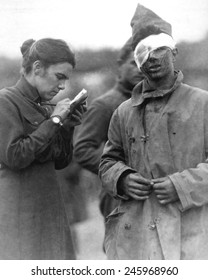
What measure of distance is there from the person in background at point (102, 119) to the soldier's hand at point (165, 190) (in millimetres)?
1249

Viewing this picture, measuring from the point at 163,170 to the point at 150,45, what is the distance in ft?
2.33

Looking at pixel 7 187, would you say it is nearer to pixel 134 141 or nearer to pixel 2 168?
pixel 2 168

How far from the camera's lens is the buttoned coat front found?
3.36 meters

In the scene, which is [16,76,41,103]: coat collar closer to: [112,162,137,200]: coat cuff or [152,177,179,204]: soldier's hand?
[112,162,137,200]: coat cuff

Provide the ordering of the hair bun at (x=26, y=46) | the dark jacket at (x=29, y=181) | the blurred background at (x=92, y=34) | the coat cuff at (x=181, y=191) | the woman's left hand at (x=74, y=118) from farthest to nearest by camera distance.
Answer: the blurred background at (x=92, y=34)
the hair bun at (x=26, y=46)
the woman's left hand at (x=74, y=118)
the dark jacket at (x=29, y=181)
the coat cuff at (x=181, y=191)

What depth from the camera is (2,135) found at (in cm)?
376

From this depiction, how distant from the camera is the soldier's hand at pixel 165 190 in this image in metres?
3.33

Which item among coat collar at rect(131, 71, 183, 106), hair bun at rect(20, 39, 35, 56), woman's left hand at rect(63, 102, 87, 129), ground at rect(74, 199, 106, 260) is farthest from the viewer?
ground at rect(74, 199, 106, 260)

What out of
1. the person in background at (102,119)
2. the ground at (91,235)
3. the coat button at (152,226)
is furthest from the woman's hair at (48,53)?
the ground at (91,235)

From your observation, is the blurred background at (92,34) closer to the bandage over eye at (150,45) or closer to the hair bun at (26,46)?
the hair bun at (26,46)

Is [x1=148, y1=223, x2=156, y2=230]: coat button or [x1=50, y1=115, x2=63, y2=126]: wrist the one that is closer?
[x1=148, y1=223, x2=156, y2=230]: coat button

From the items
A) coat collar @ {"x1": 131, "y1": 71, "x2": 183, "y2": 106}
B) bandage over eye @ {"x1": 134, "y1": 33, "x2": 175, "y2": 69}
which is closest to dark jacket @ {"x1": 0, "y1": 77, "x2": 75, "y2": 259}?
coat collar @ {"x1": 131, "y1": 71, "x2": 183, "y2": 106}

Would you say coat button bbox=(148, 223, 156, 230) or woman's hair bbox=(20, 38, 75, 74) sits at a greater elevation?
woman's hair bbox=(20, 38, 75, 74)

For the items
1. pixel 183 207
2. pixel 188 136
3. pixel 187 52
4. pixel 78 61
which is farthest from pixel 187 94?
pixel 78 61
